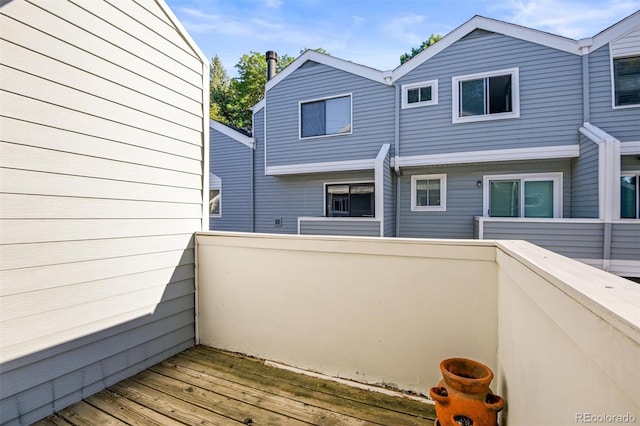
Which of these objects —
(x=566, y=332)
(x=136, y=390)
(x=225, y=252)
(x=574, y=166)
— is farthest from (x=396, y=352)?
(x=574, y=166)

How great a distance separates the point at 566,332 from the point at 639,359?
1.27 feet

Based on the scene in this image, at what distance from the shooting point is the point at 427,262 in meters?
2.15

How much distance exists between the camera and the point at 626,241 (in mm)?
4836

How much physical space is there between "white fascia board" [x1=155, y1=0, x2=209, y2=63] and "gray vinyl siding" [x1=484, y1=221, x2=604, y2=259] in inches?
223

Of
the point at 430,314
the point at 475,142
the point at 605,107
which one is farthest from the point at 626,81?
the point at 430,314

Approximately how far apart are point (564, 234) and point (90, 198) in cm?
663

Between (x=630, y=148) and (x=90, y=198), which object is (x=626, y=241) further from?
(x=90, y=198)

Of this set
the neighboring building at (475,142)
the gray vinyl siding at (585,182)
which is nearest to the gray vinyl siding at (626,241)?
the neighboring building at (475,142)

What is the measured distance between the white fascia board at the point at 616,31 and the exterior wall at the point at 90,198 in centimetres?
713

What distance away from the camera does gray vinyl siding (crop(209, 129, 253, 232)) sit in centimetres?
892

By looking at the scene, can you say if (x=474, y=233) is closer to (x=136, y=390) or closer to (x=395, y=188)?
(x=395, y=188)

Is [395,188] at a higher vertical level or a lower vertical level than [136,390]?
higher

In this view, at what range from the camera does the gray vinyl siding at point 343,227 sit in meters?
6.37

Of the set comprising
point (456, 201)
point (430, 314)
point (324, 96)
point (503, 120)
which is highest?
point (324, 96)
